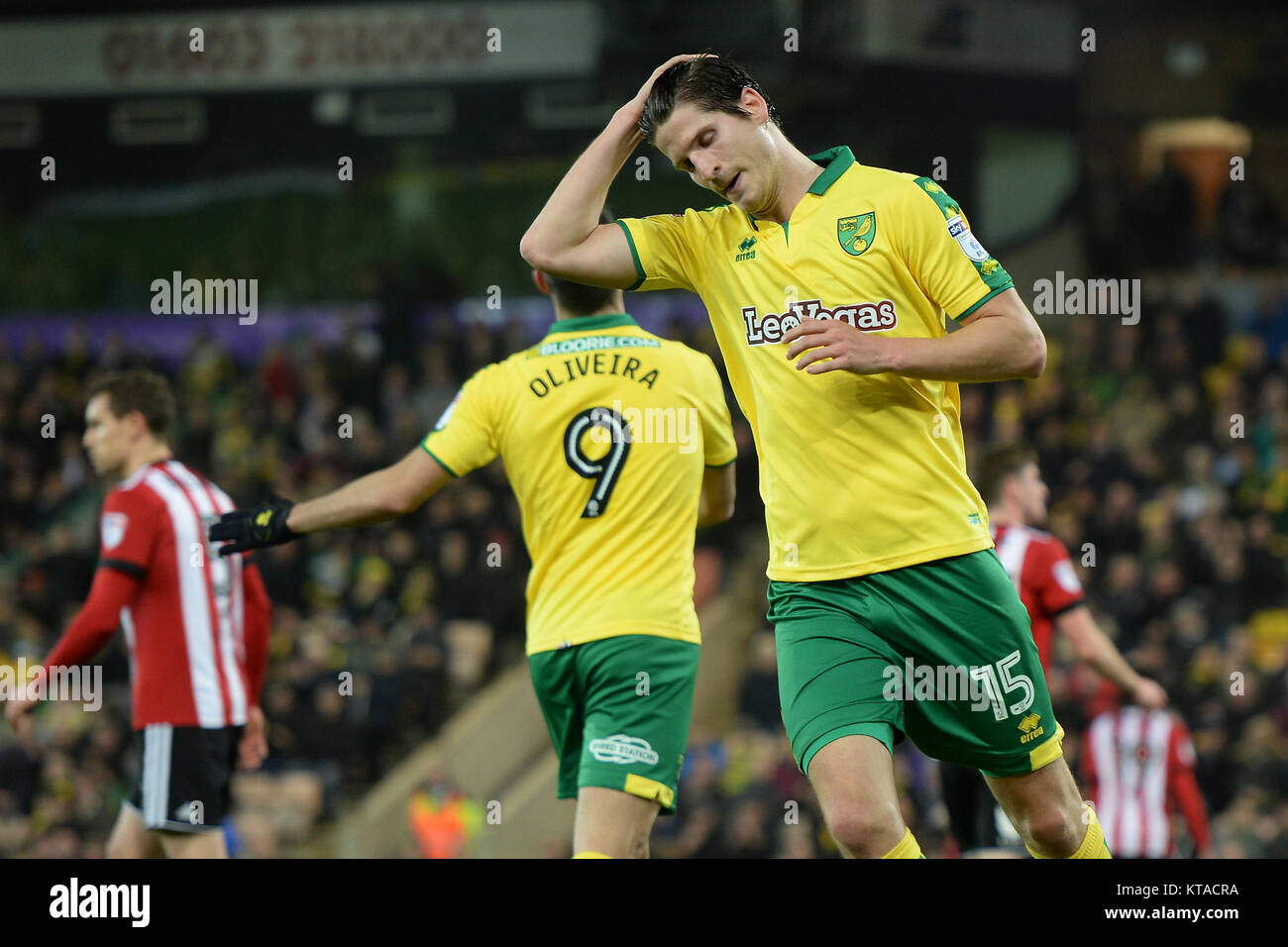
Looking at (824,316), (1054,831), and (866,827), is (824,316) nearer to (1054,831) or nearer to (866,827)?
(866,827)

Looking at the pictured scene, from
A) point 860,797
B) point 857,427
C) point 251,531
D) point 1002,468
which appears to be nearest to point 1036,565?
point 1002,468

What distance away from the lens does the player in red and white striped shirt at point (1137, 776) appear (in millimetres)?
9031

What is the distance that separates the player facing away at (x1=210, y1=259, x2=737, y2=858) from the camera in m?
5.06

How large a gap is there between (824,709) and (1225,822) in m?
7.90

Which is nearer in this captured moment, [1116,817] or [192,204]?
[1116,817]

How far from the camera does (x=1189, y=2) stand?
18562 millimetres

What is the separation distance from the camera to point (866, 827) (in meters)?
3.74

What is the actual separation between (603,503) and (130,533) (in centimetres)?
201

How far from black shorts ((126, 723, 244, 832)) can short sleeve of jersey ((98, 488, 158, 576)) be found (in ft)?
2.11

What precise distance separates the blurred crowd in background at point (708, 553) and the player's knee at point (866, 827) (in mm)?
6592

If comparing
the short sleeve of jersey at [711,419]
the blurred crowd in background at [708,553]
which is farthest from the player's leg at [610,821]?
the blurred crowd in background at [708,553]

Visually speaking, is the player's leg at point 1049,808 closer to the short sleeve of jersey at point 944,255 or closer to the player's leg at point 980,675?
the player's leg at point 980,675
